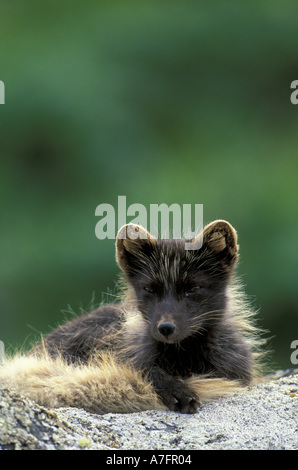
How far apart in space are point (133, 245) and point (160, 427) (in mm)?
1982

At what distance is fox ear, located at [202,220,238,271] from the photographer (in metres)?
6.46

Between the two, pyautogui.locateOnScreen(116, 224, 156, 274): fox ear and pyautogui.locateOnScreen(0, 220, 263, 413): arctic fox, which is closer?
pyautogui.locateOnScreen(0, 220, 263, 413): arctic fox

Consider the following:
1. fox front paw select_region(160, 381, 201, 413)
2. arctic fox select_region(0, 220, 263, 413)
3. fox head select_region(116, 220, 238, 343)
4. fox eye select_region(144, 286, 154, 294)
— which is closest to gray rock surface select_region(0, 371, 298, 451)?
fox front paw select_region(160, 381, 201, 413)

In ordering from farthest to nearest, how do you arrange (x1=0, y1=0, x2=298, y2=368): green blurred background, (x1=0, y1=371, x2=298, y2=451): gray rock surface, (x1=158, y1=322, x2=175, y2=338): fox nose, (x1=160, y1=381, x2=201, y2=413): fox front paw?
(x1=0, y1=0, x2=298, y2=368): green blurred background, (x1=158, y1=322, x2=175, y2=338): fox nose, (x1=160, y1=381, x2=201, y2=413): fox front paw, (x1=0, y1=371, x2=298, y2=451): gray rock surface

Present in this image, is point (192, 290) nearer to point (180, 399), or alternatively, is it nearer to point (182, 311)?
point (182, 311)

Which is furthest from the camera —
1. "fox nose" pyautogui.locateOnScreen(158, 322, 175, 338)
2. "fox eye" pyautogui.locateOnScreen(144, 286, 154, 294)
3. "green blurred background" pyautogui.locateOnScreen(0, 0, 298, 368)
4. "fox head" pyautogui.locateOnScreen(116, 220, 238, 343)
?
"green blurred background" pyautogui.locateOnScreen(0, 0, 298, 368)

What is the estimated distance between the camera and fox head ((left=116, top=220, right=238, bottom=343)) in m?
6.14

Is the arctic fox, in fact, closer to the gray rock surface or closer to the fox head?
the fox head

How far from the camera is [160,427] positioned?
503cm

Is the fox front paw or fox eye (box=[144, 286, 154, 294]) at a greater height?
fox eye (box=[144, 286, 154, 294])

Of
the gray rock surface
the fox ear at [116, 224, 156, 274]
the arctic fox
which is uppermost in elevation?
the fox ear at [116, 224, 156, 274]

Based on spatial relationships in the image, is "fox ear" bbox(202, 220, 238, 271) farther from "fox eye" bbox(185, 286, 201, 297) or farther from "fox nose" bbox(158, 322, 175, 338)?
"fox nose" bbox(158, 322, 175, 338)

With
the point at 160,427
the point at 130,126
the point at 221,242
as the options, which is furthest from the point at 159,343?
the point at 130,126

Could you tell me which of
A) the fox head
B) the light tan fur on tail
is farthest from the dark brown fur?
the light tan fur on tail
